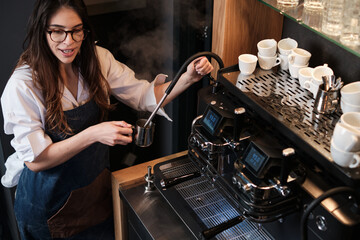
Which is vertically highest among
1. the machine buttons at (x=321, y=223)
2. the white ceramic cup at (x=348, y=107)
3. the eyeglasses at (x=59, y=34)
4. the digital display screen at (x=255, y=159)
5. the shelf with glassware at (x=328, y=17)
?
the shelf with glassware at (x=328, y=17)

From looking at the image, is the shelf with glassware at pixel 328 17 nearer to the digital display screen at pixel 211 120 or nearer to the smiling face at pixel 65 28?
the digital display screen at pixel 211 120

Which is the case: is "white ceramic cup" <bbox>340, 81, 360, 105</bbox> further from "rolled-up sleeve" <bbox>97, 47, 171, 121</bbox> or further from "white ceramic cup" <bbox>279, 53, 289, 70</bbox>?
"rolled-up sleeve" <bbox>97, 47, 171, 121</bbox>

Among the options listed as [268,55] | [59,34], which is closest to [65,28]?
[59,34]

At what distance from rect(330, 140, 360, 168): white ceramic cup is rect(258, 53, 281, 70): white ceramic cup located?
0.62 m

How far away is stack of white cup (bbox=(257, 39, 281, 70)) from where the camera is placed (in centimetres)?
183

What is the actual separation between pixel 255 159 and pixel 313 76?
45cm

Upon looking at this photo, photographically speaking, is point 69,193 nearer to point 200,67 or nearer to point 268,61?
point 200,67

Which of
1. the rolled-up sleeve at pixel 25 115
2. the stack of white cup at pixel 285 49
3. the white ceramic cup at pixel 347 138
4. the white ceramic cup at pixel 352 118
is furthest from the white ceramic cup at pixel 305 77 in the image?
the rolled-up sleeve at pixel 25 115

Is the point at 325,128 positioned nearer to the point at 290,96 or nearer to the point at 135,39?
the point at 290,96

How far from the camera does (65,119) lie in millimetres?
1928

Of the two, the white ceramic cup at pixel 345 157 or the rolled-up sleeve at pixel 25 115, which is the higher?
the white ceramic cup at pixel 345 157

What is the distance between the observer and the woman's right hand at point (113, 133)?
5.81 feet

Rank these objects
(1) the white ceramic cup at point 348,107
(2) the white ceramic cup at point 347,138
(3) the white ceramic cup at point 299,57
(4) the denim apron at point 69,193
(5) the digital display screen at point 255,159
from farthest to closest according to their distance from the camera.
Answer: (4) the denim apron at point 69,193, (3) the white ceramic cup at point 299,57, (1) the white ceramic cup at point 348,107, (5) the digital display screen at point 255,159, (2) the white ceramic cup at point 347,138

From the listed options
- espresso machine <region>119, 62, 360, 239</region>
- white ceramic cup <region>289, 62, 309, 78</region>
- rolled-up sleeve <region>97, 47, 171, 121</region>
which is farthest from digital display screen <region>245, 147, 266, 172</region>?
rolled-up sleeve <region>97, 47, 171, 121</region>
